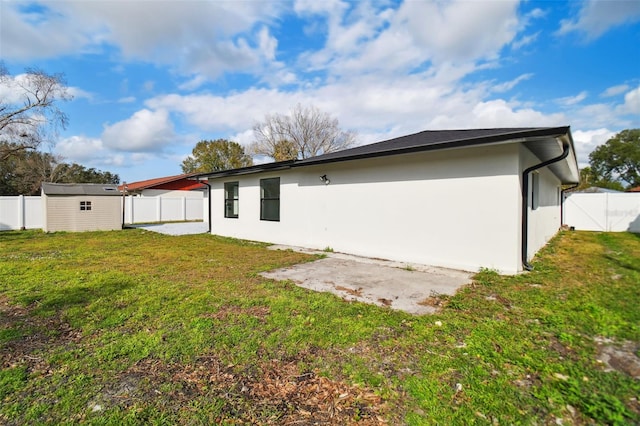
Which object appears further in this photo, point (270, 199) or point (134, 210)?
point (134, 210)

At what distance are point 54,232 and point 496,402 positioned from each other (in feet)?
55.6

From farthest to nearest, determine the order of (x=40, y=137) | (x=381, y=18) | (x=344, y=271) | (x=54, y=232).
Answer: (x=40, y=137) → (x=54, y=232) → (x=381, y=18) → (x=344, y=271)

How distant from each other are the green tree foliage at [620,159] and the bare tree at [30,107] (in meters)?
51.5

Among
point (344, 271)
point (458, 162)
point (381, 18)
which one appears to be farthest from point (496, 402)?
point (381, 18)

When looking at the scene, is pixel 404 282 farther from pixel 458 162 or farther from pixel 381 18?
pixel 381 18

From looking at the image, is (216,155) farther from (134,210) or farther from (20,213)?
(20,213)

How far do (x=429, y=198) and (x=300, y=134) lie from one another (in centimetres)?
2235

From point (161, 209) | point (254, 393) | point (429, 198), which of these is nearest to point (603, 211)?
point (429, 198)

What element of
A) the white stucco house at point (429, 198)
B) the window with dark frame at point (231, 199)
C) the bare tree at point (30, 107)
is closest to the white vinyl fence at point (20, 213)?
the bare tree at point (30, 107)

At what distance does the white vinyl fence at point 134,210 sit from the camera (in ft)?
46.3

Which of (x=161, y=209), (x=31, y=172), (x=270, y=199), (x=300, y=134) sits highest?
(x=300, y=134)

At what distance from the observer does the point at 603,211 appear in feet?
43.2

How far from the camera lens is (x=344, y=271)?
564cm

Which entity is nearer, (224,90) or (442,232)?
(442,232)
